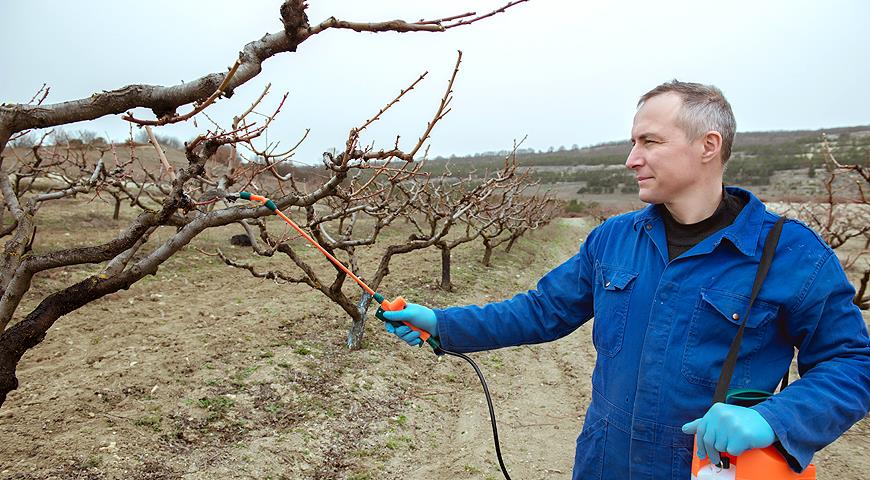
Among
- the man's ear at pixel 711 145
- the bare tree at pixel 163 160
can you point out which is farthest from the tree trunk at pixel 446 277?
the man's ear at pixel 711 145

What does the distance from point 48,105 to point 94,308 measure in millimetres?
5186

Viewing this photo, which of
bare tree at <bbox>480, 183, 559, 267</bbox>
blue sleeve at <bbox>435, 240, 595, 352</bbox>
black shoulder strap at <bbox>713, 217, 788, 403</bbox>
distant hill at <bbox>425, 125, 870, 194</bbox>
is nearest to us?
black shoulder strap at <bbox>713, 217, 788, 403</bbox>

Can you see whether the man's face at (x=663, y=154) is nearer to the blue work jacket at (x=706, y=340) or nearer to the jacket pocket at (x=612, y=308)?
→ the blue work jacket at (x=706, y=340)

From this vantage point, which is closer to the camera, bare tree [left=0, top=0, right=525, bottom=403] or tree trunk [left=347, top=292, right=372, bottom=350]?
bare tree [left=0, top=0, right=525, bottom=403]

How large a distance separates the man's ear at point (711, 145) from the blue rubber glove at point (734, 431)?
2.49ft

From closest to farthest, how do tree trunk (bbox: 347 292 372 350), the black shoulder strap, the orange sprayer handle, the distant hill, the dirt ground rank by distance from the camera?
the black shoulder strap
the orange sprayer handle
the dirt ground
tree trunk (bbox: 347 292 372 350)
the distant hill

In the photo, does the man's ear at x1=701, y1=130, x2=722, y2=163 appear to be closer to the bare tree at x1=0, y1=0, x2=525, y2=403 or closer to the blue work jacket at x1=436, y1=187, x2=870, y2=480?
the blue work jacket at x1=436, y1=187, x2=870, y2=480

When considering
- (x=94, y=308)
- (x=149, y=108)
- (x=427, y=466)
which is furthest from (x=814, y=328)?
(x=94, y=308)

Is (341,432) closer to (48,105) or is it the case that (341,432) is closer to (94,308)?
(48,105)

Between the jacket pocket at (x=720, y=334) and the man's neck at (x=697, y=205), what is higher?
the man's neck at (x=697, y=205)

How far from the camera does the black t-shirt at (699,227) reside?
180 cm

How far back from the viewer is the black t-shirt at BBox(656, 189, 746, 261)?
1805 mm

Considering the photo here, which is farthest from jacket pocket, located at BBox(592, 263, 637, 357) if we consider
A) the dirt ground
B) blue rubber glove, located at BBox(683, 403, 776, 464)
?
the dirt ground

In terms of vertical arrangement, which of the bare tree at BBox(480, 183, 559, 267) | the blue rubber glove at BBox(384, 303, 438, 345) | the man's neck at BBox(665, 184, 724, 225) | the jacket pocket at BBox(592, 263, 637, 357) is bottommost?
the bare tree at BBox(480, 183, 559, 267)
